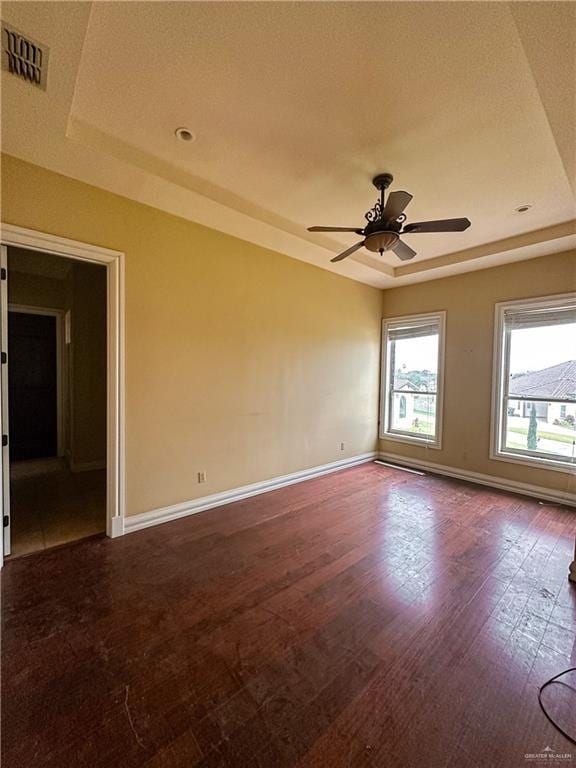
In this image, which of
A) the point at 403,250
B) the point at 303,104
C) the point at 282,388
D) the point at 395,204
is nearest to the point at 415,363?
the point at 282,388

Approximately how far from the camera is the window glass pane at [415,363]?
16.4 feet

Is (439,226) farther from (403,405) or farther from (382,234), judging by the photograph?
(403,405)

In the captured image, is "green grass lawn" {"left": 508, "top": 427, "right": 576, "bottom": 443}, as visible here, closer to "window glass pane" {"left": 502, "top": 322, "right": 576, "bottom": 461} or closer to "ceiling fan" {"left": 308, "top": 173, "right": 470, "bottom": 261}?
"window glass pane" {"left": 502, "top": 322, "right": 576, "bottom": 461}

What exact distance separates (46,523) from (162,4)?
12.5 feet

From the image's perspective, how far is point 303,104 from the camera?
6.53 ft

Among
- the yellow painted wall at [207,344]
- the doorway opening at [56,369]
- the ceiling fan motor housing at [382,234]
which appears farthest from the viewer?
the doorway opening at [56,369]

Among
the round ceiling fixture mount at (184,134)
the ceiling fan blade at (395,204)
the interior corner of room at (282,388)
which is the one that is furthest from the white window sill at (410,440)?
the round ceiling fixture mount at (184,134)

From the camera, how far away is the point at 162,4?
1479mm

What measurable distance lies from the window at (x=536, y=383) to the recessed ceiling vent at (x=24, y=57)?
4890mm

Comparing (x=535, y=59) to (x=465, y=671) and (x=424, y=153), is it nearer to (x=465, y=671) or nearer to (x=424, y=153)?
(x=424, y=153)

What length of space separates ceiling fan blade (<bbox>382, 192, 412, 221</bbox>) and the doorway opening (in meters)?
3.88

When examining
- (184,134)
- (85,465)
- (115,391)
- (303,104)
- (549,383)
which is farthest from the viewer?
(85,465)

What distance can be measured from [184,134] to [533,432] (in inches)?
192

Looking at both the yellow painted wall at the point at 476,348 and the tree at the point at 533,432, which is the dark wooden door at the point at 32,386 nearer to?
the yellow painted wall at the point at 476,348
